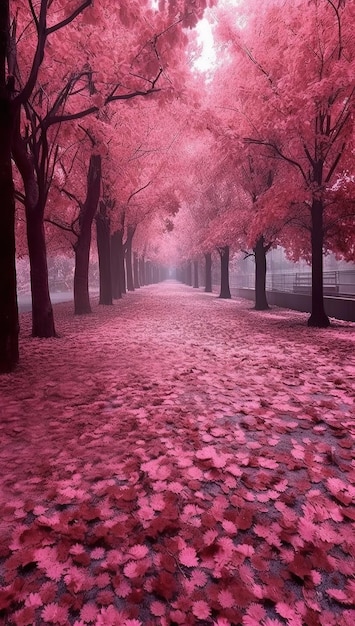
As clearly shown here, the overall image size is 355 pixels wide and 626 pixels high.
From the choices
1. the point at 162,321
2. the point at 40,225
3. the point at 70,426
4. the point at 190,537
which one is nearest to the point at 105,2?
the point at 40,225

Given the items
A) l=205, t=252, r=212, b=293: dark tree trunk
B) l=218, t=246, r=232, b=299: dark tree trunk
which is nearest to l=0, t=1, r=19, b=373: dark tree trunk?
l=218, t=246, r=232, b=299: dark tree trunk

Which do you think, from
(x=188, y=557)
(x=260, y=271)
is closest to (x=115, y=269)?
(x=260, y=271)

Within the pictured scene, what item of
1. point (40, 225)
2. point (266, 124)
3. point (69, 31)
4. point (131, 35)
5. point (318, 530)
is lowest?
point (318, 530)

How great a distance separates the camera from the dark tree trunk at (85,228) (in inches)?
462

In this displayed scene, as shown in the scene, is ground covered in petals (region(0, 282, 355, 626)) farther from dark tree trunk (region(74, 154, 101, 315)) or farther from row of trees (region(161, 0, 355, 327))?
dark tree trunk (region(74, 154, 101, 315))

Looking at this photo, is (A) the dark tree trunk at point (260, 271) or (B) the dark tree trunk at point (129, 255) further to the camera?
(B) the dark tree trunk at point (129, 255)

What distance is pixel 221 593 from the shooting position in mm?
1695

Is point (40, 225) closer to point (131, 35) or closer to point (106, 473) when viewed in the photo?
point (131, 35)

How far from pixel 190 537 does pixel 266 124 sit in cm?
965

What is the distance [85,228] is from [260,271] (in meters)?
7.54

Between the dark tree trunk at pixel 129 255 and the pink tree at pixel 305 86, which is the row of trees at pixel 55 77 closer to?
the pink tree at pixel 305 86

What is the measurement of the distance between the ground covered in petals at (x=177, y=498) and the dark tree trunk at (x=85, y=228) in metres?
7.72

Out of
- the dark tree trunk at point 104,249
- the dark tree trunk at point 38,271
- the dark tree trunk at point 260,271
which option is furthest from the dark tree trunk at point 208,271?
the dark tree trunk at point 38,271

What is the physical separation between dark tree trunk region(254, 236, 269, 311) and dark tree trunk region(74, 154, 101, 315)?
269 inches
